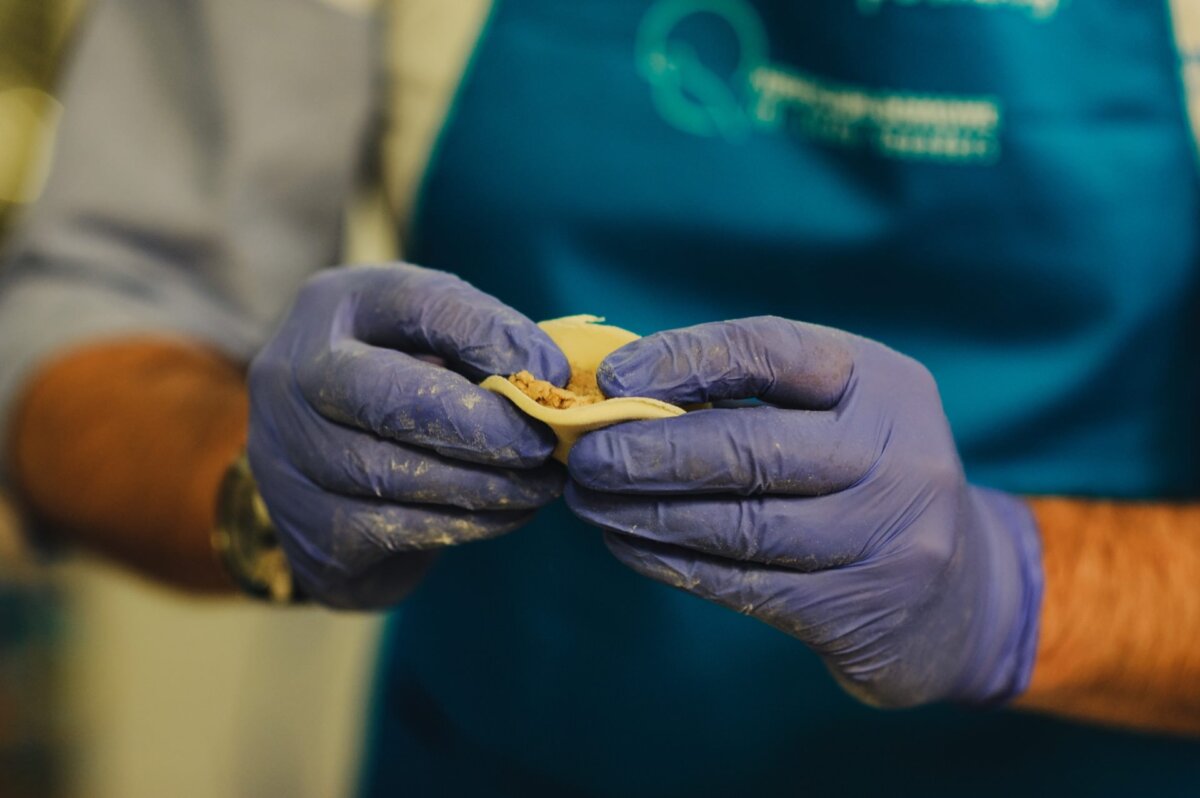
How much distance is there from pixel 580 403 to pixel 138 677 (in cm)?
183

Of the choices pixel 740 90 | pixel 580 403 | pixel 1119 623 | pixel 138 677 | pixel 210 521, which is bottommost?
pixel 138 677

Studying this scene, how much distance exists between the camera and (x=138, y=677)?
6.78 feet

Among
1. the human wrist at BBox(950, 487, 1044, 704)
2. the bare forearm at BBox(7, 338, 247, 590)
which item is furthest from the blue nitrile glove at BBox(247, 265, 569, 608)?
the human wrist at BBox(950, 487, 1044, 704)

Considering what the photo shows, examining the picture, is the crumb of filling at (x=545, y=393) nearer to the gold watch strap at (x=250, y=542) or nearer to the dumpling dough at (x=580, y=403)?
the dumpling dough at (x=580, y=403)

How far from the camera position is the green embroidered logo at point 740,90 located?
891 millimetres

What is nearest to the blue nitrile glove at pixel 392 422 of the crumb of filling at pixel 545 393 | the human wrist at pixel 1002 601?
the crumb of filling at pixel 545 393

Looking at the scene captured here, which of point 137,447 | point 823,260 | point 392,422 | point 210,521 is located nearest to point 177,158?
point 137,447

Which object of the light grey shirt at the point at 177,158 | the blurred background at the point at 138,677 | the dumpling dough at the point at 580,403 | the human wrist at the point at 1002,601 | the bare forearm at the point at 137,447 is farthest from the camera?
Result: the blurred background at the point at 138,677

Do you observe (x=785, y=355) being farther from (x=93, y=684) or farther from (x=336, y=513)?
(x=93, y=684)

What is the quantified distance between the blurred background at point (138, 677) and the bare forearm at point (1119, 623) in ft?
4.15

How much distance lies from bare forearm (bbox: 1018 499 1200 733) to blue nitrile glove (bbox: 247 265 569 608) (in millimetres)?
444

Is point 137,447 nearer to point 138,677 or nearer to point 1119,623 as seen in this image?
point 1119,623

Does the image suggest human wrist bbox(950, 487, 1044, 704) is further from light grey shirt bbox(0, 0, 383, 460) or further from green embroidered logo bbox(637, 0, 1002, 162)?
light grey shirt bbox(0, 0, 383, 460)

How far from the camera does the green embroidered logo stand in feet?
2.92
